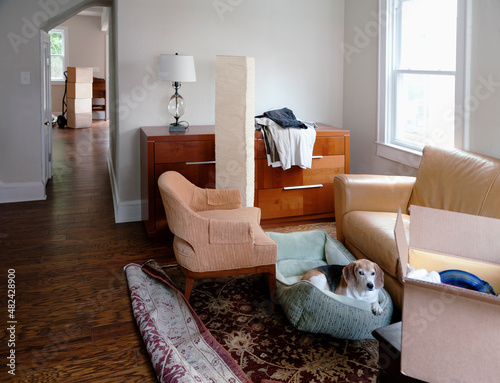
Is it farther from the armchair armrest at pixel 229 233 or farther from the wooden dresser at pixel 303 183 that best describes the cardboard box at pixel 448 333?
the wooden dresser at pixel 303 183

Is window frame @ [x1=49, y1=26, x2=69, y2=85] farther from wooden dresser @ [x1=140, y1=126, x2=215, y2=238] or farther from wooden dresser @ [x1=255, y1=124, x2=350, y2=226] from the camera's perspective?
wooden dresser @ [x1=255, y1=124, x2=350, y2=226]

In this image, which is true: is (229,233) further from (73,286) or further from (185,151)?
(185,151)

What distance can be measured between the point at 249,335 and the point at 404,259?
176 centimetres

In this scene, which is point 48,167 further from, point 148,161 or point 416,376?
point 416,376

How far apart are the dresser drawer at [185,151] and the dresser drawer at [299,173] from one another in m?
0.45

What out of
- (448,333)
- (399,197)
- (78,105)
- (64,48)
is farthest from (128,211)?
(64,48)

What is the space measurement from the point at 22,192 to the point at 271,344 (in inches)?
149

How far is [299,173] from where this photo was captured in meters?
4.29

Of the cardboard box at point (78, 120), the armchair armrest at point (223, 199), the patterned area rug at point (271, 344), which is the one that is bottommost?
the patterned area rug at point (271, 344)

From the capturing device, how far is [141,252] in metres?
3.67

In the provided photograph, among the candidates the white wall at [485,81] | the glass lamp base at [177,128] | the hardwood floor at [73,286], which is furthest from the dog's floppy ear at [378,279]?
the glass lamp base at [177,128]

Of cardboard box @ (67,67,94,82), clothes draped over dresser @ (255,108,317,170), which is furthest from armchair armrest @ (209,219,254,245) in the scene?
cardboard box @ (67,67,94,82)

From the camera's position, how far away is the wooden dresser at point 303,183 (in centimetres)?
420

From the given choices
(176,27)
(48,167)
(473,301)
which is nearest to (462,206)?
(473,301)
